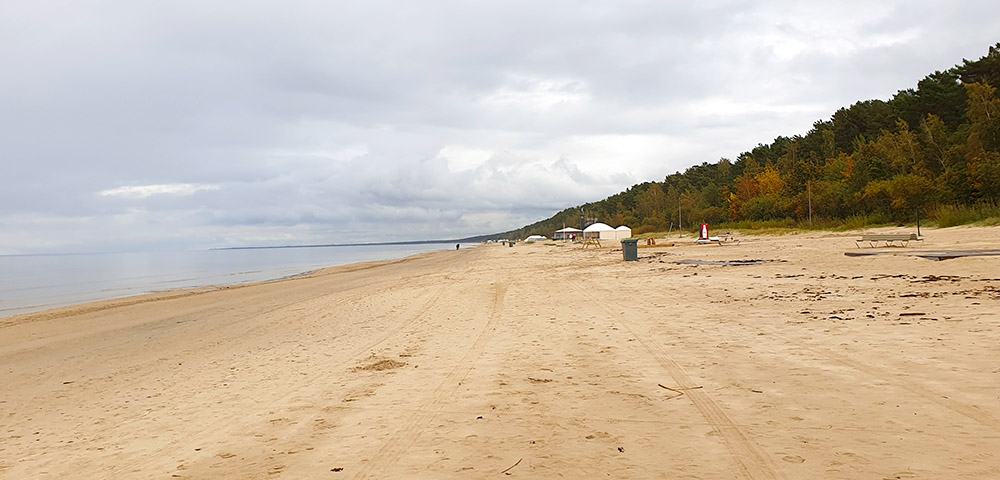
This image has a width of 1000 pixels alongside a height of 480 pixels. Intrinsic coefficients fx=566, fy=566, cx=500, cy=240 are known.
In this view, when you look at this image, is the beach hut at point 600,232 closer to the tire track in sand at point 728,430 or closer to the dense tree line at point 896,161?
the dense tree line at point 896,161

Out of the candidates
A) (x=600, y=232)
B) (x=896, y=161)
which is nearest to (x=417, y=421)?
(x=896, y=161)

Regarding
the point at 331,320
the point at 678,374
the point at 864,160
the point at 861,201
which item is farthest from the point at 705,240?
the point at 678,374

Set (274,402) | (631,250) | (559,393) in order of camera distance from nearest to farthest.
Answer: (559,393) → (274,402) → (631,250)

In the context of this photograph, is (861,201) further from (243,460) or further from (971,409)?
(243,460)

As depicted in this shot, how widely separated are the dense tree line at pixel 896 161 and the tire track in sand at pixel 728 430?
1355 inches

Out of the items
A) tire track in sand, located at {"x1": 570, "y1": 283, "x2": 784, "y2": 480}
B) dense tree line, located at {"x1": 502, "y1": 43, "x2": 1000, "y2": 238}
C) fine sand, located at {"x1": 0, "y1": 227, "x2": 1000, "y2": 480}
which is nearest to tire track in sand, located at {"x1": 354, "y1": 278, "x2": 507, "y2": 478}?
fine sand, located at {"x1": 0, "y1": 227, "x2": 1000, "y2": 480}

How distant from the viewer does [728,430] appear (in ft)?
12.5

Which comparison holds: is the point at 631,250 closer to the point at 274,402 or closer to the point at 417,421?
the point at 274,402

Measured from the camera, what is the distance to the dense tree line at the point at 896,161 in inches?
1316

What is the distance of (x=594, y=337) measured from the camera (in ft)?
24.8

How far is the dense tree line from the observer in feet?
110

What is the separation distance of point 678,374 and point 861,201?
43.8 meters

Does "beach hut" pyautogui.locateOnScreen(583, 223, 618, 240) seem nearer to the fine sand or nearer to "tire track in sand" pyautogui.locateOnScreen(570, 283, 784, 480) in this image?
the fine sand

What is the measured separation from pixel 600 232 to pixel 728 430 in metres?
69.6
